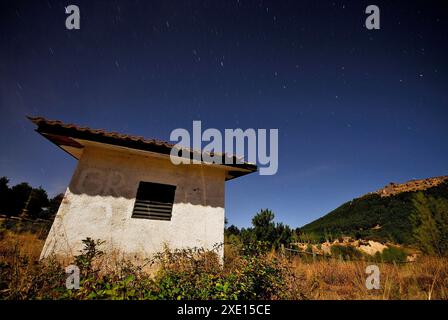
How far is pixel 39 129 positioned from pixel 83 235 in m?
2.50

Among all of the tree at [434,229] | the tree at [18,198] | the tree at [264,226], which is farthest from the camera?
the tree at [18,198]

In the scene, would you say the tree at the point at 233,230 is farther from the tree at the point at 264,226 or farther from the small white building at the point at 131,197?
the small white building at the point at 131,197

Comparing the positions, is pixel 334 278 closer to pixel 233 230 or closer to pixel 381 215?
pixel 233 230

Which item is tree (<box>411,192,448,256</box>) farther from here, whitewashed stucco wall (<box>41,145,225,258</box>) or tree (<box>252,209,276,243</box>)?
whitewashed stucco wall (<box>41,145,225,258</box>)

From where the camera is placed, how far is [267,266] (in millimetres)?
3523

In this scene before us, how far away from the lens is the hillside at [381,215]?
1078 inches

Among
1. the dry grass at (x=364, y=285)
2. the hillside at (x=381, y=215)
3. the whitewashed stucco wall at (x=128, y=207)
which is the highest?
the hillside at (x=381, y=215)

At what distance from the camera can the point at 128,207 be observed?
189 inches

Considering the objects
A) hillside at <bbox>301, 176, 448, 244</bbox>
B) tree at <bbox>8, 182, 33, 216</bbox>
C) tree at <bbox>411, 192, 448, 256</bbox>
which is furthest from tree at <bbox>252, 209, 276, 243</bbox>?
tree at <bbox>8, 182, 33, 216</bbox>

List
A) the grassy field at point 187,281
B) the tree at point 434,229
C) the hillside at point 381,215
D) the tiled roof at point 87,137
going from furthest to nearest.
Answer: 1. the hillside at point 381,215
2. the tree at point 434,229
3. the tiled roof at point 87,137
4. the grassy field at point 187,281

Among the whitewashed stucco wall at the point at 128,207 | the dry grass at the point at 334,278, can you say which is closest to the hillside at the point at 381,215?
the dry grass at the point at 334,278

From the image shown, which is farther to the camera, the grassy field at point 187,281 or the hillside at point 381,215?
the hillside at point 381,215

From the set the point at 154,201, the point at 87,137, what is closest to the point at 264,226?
the point at 154,201

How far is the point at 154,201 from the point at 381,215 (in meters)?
43.8
